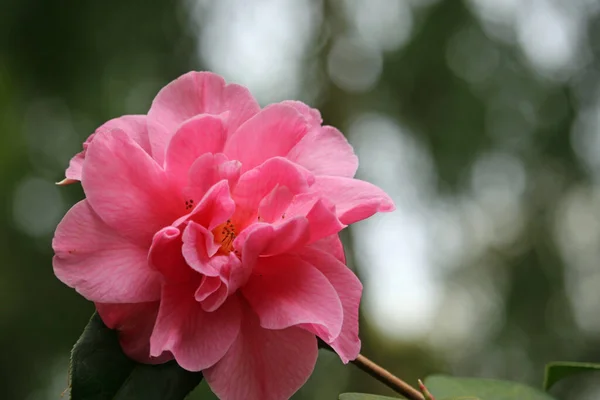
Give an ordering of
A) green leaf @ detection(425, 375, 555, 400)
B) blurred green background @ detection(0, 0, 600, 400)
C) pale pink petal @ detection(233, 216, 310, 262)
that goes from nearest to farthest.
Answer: pale pink petal @ detection(233, 216, 310, 262)
green leaf @ detection(425, 375, 555, 400)
blurred green background @ detection(0, 0, 600, 400)

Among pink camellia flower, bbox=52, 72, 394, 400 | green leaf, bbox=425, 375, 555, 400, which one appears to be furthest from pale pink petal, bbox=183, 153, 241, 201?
green leaf, bbox=425, 375, 555, 400

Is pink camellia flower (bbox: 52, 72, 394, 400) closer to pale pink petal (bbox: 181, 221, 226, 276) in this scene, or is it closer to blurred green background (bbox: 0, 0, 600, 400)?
pale pink petal (bbox: 181, 221, 226, 276)

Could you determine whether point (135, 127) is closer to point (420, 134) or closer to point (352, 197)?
point (352, 197)

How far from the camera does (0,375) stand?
3773mm

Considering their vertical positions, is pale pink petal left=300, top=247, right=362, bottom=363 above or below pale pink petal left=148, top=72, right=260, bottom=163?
below

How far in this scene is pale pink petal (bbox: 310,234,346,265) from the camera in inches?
20.0

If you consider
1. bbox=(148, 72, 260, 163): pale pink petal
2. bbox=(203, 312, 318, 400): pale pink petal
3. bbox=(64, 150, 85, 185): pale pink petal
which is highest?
bbox=(148, 72, 260, 163): pale pink petal

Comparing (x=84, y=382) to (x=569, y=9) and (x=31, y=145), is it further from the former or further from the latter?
(x=569, y=9)

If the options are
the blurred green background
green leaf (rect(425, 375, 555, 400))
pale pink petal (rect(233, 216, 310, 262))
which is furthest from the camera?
the blurred green background

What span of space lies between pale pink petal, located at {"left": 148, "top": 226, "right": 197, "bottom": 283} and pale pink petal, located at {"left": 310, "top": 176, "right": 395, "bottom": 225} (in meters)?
0.12

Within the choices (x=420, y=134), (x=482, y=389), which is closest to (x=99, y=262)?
(x=482, y=389)

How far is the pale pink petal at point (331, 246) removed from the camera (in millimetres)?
507

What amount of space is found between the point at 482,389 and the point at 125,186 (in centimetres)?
52

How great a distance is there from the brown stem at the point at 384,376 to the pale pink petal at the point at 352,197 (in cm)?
11
